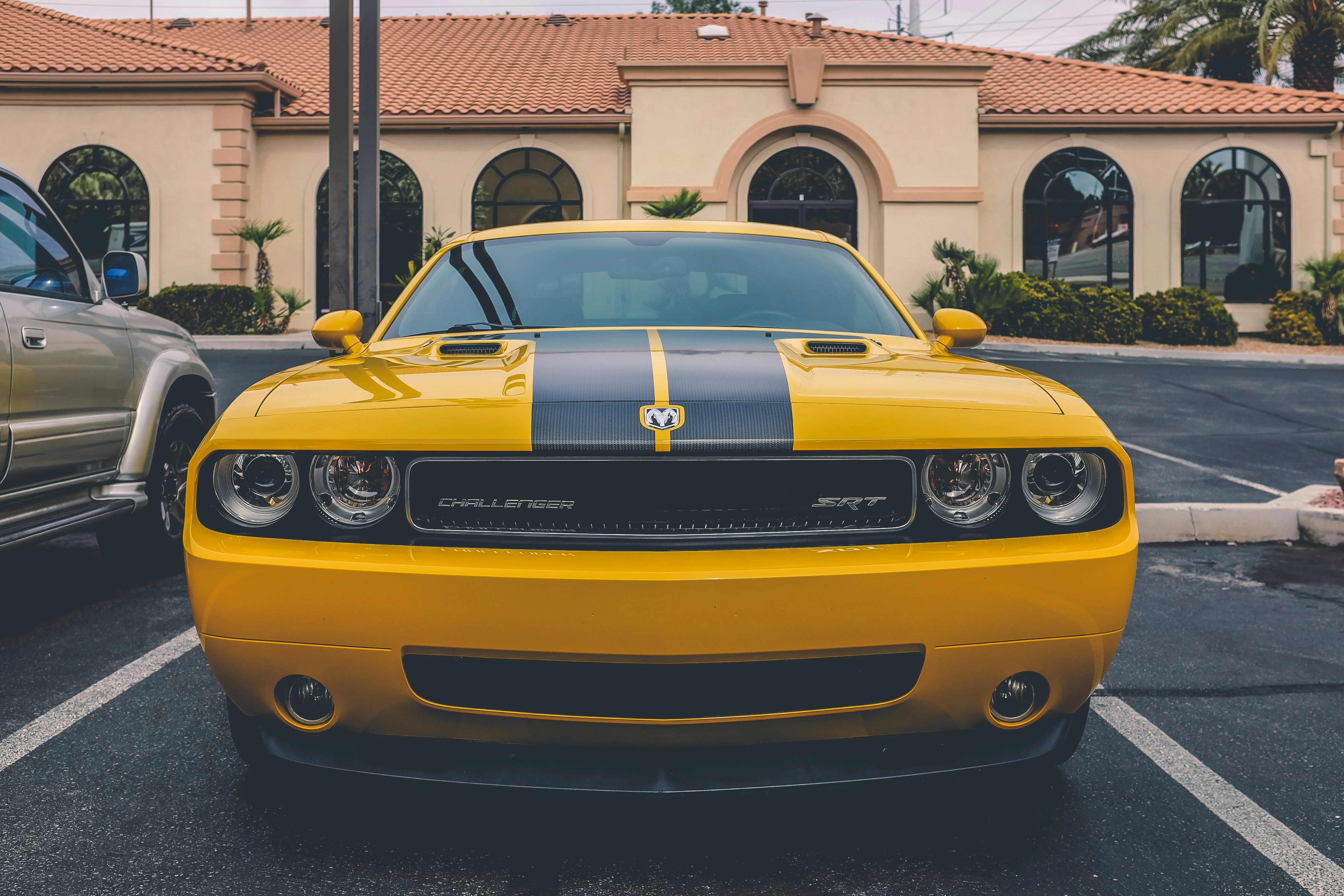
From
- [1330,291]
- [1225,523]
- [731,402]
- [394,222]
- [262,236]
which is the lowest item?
[1225,523]

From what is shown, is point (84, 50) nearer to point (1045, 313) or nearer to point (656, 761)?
point (1045, 313)

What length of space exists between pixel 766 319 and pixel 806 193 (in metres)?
18.4

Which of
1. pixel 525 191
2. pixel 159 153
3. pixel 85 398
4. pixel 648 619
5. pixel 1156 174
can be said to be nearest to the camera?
pixel 648 619

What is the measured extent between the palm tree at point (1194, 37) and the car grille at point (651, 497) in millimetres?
26770

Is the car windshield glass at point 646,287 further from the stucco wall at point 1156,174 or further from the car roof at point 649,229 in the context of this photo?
the stucco wall at point 1156,174

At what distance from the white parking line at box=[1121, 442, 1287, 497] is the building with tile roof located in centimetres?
1188

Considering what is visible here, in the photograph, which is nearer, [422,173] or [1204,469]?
[1204,469]

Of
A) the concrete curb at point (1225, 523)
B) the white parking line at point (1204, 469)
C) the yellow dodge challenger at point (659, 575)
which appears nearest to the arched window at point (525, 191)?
the white parking line at point (1204, 469)

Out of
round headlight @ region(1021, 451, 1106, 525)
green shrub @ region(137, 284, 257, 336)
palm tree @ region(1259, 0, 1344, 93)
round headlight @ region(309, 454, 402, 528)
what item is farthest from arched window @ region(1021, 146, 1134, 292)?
round headlight @ region(309, 454, 402, 528)

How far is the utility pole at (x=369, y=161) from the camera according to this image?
7.95 meters

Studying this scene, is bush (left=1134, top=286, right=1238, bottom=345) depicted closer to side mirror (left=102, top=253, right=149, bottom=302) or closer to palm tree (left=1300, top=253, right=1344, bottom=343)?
palm tree (left=1300, top=253, right=1344, bottom=343)

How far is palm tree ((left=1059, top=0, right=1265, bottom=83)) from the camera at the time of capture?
88.6 ft

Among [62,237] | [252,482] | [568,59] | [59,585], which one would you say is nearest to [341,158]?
[62,237]

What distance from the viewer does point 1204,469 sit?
319 inches
